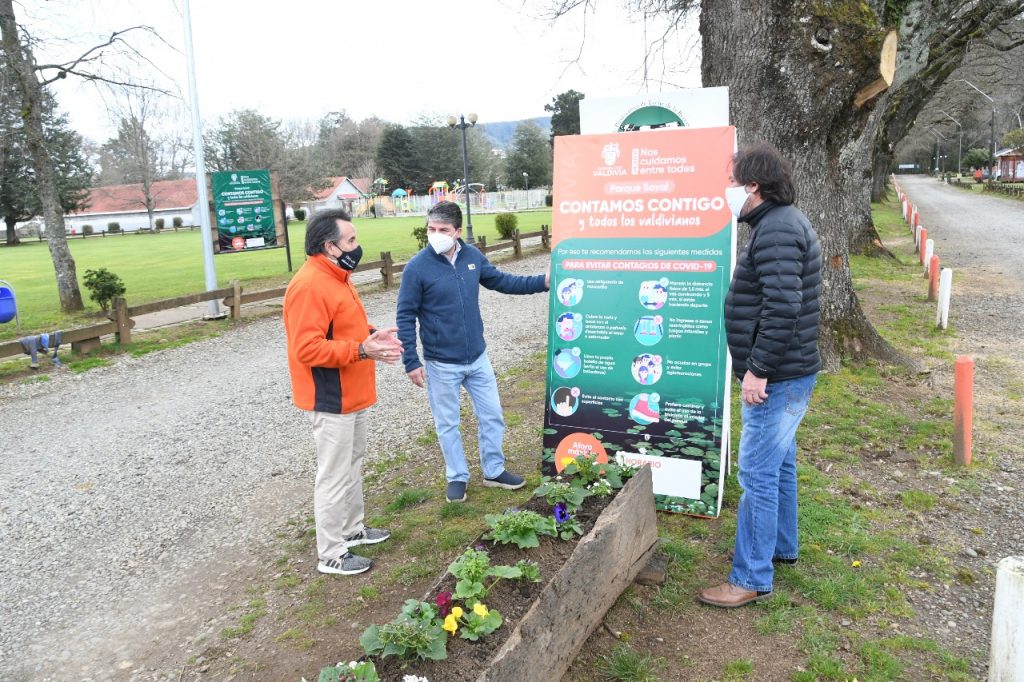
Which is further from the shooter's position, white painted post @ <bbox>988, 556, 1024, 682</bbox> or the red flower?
the red flower

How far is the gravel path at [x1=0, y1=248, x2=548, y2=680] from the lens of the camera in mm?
3941

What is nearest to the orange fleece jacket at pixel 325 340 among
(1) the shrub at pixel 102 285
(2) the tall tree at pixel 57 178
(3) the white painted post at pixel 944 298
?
(3) the white painted post at pixel 944 298

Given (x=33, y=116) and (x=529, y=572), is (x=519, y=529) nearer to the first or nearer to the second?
(x=529, y=572)

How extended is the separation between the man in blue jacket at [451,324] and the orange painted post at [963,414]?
124 inches

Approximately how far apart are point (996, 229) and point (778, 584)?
26.4 m

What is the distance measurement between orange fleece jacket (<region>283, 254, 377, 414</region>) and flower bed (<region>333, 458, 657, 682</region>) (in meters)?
1.14

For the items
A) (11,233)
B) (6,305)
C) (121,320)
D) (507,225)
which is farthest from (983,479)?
(11,233)

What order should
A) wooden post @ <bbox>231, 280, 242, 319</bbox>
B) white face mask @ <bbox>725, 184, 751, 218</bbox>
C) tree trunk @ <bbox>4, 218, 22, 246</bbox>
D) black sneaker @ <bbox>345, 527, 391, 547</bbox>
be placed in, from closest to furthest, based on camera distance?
white face mask @ <bbox>725, 184, 751, 218</bbox>
black sneaker @ <bbox>345, 527, 391, 547</bbox>
wooden post @ <bbox>231, 280, 242, 319</bbox>
tree trunk @ <bbox>4, 218, 22, 246</bbox>

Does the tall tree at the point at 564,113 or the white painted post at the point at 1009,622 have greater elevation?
the tall tree at the point at 564,113

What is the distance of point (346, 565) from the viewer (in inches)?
163

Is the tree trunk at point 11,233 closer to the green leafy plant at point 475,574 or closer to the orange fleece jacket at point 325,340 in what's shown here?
the orange fleece jacket at point 325,340

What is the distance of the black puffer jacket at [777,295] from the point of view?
3.13 metres

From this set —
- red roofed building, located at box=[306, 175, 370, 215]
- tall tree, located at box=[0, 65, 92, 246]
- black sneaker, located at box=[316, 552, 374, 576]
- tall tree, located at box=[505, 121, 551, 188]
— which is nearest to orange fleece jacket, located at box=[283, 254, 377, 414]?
black sneaker, located at box=[316, 552, 374, 576]

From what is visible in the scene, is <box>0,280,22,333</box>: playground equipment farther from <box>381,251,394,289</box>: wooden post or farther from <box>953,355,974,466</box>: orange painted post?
Answer: <box>953,355,974,466</box>: orange painted post
